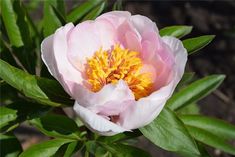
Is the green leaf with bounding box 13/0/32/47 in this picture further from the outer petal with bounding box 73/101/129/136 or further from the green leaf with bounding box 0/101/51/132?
the outer petal with bounding box 73/101/129/136

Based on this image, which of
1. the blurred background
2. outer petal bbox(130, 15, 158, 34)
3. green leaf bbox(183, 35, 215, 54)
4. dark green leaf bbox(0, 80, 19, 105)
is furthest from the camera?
the blurred background

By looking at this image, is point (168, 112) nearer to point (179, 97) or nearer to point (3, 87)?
point (179, 97)

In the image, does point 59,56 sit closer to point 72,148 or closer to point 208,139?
Result: point 72,148

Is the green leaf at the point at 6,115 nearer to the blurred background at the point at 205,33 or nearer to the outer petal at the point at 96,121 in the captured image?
the outer petal at the point at 96,121

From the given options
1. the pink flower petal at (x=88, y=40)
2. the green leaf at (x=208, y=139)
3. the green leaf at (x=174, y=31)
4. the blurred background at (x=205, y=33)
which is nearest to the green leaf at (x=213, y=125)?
the green leaf at (x=208, y=139)

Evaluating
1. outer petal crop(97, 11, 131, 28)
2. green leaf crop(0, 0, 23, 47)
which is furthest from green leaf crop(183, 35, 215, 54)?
green leaf crop(0, 0, 23, 47)

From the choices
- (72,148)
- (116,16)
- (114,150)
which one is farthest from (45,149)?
(116,16)
